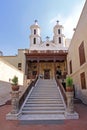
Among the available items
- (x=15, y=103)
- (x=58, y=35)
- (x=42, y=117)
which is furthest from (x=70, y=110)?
(x=58, y=35)

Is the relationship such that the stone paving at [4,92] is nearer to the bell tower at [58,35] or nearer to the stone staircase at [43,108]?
the stone staircase at [43,108]

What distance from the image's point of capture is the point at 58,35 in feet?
97.3

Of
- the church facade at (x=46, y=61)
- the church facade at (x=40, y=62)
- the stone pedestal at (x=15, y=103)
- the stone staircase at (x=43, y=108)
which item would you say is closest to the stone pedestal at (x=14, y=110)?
the stone pedestal at (x=15, y=103)

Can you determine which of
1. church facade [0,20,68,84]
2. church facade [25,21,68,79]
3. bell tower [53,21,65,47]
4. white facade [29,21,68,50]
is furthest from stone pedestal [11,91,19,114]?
bell tower [53,21,65,47]

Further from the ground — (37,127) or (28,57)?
(28,57)

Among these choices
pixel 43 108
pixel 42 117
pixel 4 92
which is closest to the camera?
pixel 42 117

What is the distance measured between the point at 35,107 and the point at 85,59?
4539mm

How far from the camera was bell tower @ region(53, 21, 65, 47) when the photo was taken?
1143 inches

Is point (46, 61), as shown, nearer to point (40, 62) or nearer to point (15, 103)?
point (40, 62)

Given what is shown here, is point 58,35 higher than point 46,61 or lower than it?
higher

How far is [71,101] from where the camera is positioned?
20.7ft

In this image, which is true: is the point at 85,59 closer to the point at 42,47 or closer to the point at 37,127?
the point at 37,127

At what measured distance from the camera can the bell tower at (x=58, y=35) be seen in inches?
1143

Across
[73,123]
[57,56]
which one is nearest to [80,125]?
[73,123]
